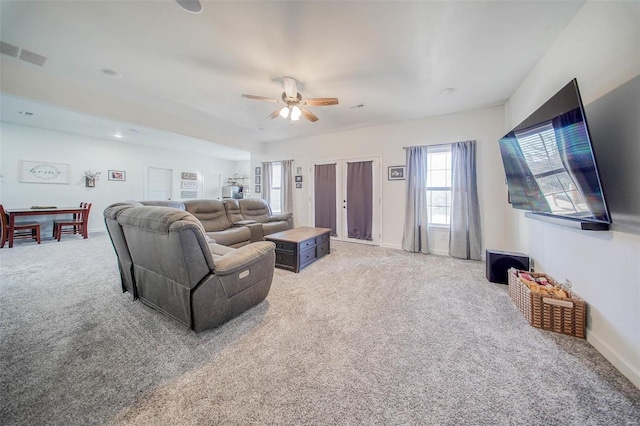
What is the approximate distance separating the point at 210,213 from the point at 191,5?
11.0 feet

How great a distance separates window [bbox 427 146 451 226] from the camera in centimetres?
426

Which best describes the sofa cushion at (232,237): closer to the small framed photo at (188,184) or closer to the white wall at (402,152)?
the white wall at (402,152)

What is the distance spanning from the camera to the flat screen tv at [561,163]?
4.80 feet

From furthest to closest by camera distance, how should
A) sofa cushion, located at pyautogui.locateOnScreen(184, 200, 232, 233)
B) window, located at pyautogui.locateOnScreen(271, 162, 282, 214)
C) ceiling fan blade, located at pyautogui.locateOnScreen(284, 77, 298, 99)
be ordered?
window, located at pyautogui.locateOnScreen(271, 162, 282, 214)
sofa cushion, located at pyautogui.locateOnScreen(184, 200, 232, 233)
ceiling fan blade, located at pyautogui.locateOnScreen(284, 77, 298, 99)

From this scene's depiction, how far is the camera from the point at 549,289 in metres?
2.07

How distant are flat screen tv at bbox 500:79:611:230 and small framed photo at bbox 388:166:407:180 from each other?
A: 7.30 ft

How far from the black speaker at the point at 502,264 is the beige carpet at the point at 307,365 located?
346 mm

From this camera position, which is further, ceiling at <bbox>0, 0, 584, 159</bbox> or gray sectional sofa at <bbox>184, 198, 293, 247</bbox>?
gray sectional sofa at <bbox>184, 198, 293, 247</bbox>

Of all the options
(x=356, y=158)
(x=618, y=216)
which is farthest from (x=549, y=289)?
(x=356, y=158)

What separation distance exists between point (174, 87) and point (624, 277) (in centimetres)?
509

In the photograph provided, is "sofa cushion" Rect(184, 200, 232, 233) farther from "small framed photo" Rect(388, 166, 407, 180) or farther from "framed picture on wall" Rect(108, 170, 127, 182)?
"framed picture on wall" Rect(108, 170, 127, 182)

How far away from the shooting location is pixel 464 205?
3971 mm

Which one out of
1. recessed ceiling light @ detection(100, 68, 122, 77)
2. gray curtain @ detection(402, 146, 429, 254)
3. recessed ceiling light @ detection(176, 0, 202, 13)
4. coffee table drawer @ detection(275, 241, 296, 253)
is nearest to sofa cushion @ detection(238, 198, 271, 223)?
coffee table drawer @ detection(275, 241, 296, 253)

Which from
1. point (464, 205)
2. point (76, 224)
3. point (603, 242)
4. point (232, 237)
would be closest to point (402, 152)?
point (464, 205)
